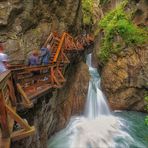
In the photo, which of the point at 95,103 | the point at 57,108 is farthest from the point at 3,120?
the point at 95,103

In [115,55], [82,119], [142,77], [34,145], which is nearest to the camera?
[34,145]

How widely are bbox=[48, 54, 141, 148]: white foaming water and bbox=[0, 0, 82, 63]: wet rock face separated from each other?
6.24 m

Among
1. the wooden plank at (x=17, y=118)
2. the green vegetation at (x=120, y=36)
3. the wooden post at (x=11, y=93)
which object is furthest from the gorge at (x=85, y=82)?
the wooden plank at (x=17, y=118)

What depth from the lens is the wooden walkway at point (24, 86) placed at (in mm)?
6363

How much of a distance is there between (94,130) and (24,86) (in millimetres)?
9387

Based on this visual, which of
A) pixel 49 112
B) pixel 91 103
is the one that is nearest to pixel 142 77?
pixel 91 103

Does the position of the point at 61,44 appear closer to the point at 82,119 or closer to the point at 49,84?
the point at 49,84

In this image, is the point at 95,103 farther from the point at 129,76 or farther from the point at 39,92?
the point at 39,92

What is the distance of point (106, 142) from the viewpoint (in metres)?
17.4

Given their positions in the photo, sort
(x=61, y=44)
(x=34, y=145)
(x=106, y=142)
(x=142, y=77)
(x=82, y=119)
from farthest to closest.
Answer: (x=142, y=77)
(x=82, y=119)
(x=106, y=142)
(x=61, y=44)
(x=34, y=145)

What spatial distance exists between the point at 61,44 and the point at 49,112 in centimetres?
423

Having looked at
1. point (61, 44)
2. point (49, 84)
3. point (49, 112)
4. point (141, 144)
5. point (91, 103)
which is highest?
point (61, 44)

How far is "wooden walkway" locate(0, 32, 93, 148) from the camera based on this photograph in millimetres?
6363

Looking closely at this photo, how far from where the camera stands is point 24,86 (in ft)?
37.1
